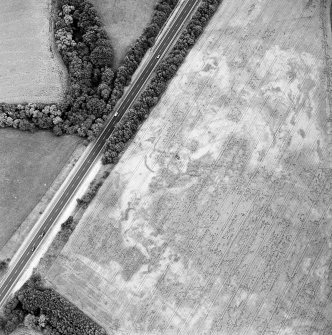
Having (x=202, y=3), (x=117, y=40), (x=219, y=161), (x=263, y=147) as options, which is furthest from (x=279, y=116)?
(x=117, y=40)

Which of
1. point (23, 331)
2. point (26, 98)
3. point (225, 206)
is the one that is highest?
point (26, 98)

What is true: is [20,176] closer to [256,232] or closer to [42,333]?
[42,333]

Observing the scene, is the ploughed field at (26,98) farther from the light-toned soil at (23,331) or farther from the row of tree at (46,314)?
the light-toned soil at (23,331)

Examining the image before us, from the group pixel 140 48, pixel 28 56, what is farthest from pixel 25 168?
pixel 140 48

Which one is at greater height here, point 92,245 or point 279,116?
point 279,116

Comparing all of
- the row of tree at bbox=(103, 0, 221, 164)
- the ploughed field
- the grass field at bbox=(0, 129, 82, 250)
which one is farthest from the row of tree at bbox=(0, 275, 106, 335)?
the row of tree at bbox=(103, 0, 221, 164)

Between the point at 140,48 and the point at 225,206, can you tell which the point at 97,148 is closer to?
the point at 140,48

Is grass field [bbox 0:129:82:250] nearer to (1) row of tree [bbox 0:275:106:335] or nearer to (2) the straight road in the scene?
(2) the straight road
